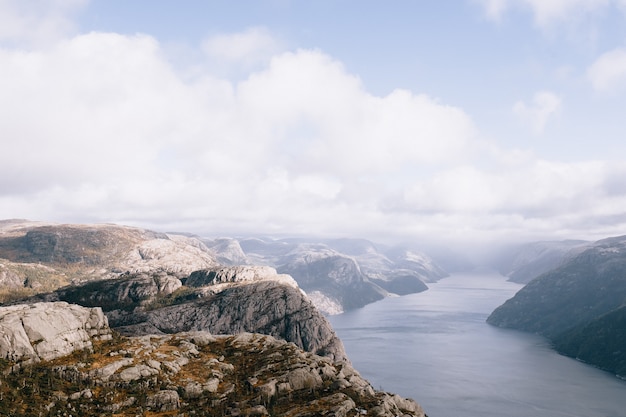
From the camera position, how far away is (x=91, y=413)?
86.6 metres

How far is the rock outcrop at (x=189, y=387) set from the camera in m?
87.2

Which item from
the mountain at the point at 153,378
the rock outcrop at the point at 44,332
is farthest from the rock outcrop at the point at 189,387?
the rock outcrop at the point at 44,332

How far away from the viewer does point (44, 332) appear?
111000mm

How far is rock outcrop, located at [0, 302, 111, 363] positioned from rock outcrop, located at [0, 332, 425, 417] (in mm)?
4309

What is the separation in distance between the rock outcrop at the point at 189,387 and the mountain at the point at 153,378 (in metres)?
0.21

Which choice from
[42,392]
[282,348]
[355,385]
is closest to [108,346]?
[42,392]

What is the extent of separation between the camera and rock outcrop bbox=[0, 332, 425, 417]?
87.2 metres

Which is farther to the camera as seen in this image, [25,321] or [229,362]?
[229,362]

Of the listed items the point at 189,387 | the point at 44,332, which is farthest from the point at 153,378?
the point at 44,332

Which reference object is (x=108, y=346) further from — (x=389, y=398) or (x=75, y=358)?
(x=389, y=398)

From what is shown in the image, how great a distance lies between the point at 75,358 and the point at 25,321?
16.7 meters

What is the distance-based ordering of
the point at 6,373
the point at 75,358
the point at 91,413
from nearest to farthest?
the point at 91,413 → the point at 6,373 → the point at 75,358

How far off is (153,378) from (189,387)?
1015 cm

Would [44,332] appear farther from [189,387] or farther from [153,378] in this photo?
[189,387]
